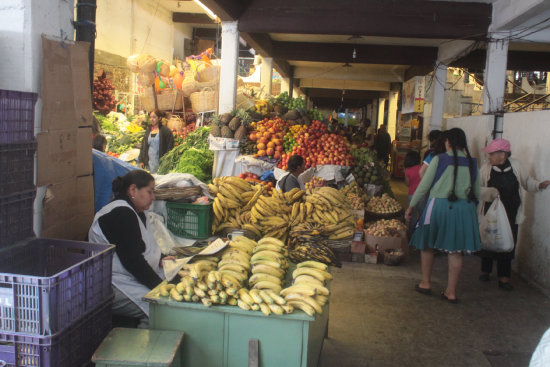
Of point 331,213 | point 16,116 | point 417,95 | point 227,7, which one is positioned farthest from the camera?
point 417,95

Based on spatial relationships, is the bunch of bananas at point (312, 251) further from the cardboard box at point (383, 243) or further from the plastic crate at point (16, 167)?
the cardboard box at point (383, 243)

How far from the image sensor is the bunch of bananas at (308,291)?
2.88 meters

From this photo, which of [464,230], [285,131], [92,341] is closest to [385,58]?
[285,131]

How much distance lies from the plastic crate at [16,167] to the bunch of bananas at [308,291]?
170 cm

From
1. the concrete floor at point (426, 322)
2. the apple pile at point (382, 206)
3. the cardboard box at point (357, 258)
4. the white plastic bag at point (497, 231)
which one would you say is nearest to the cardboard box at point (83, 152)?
the concrete floor at point (426, 322)

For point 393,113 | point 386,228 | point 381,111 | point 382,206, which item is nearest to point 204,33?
point 393,113

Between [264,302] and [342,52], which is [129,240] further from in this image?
[342,52]

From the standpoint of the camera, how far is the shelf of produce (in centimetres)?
286

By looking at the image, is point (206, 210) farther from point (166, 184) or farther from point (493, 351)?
point (493, 351)

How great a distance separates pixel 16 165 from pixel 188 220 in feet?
9.87

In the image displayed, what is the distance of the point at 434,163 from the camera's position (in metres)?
5.32

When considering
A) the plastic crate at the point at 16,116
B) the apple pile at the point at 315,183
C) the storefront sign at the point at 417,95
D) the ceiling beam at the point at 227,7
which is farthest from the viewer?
the storefront sign at the point at 417,95

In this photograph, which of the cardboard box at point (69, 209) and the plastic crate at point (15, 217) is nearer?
the plastic crate at point (15, 217)

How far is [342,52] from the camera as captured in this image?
44.7 feet
